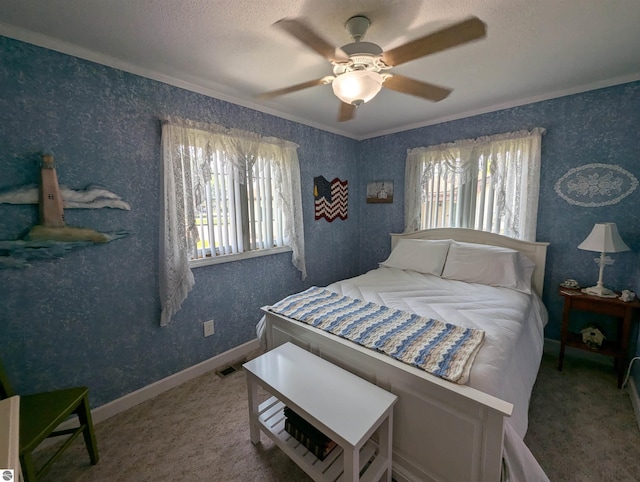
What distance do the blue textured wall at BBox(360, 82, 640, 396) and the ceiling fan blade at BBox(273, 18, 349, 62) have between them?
5.58ft

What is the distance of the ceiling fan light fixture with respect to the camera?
131 centimetres

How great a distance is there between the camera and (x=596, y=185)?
2225 mm

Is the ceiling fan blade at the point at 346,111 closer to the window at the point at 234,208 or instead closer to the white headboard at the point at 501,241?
the window at the point at 234,208

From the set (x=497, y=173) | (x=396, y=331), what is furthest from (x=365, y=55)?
(x=497, y=173)

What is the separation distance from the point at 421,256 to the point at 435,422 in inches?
71.0

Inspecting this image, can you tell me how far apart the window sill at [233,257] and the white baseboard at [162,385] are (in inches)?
32.6

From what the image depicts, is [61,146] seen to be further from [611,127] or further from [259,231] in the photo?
[611,127]

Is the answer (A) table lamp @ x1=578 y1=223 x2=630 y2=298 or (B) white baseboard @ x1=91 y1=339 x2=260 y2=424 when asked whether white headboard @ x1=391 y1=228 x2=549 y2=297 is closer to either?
(A) table lamp @ x1=578 y1=223 x2=630 y2=298

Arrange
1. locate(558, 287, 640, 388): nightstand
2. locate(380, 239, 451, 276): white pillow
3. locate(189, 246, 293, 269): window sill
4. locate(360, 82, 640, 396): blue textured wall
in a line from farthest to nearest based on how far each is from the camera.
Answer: locate(380, 239, 451, 276): white pillow, locate(189, 246, 293, 269): window sill, locate(360, 82, 640, 396): blue textured wall, locate(558, 287, 640, 388): nightstand

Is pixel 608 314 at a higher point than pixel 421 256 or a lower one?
lower

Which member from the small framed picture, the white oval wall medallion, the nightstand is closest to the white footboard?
the nightstand

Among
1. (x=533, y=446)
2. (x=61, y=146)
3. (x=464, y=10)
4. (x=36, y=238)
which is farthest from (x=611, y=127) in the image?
(x=36, y=238)

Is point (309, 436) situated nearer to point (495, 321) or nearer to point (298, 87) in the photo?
point (495, 321)

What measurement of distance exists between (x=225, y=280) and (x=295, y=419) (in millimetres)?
1357
